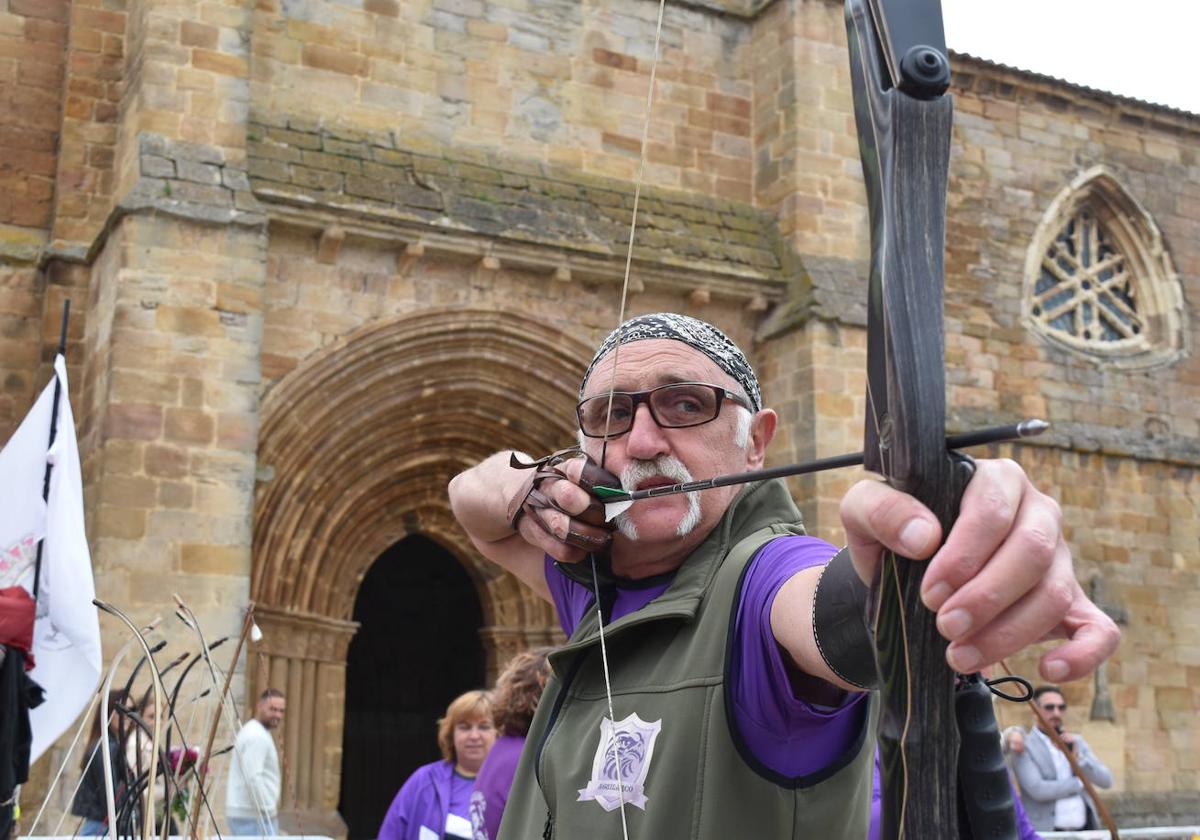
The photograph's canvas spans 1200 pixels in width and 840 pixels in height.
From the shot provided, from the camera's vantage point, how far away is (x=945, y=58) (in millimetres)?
1000

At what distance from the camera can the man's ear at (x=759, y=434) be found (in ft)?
6.59

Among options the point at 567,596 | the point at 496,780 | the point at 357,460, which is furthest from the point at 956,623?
the point at 357,460

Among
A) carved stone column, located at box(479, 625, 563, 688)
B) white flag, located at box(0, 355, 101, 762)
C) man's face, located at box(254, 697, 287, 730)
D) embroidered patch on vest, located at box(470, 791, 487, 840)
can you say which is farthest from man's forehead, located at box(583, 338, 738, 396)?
carved stone column, located at box(479, 625, 563, 688)

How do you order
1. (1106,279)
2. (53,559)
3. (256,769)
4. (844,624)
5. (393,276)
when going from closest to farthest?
1. (844,624)
2. (53,559)
3. (256,769)
4. (393,276)
5. (1106,279)

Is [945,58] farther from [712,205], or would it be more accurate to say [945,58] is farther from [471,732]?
[712,205]

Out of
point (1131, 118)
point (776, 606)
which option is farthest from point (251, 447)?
point (1131, 118)

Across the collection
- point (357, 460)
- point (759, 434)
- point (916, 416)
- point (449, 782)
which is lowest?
point (449, 782)

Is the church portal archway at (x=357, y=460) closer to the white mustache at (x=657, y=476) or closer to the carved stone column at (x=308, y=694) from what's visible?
the carved stone column at (x=308, y=694)

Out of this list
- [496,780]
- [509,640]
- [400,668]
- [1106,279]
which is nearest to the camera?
[496,780]

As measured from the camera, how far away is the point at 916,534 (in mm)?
944

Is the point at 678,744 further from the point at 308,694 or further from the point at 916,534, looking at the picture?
the point at 308,694

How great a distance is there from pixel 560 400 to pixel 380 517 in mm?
1679

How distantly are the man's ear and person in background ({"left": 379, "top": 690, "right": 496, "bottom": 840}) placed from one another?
9.25 feet

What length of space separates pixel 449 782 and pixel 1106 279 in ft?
36.0
